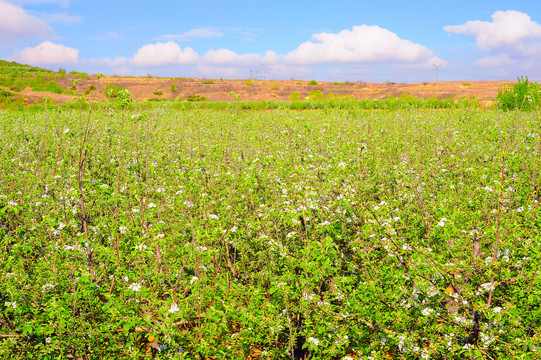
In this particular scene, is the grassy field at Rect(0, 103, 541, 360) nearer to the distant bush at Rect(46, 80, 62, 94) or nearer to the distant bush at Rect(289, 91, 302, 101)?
the distant bush at Rect(289, 91, 302, 101)

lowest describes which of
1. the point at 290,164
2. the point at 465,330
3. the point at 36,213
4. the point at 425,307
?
the point at 465,330

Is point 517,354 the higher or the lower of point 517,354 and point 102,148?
the lower

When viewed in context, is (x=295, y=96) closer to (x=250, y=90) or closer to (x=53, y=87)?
(x=250, y=90)

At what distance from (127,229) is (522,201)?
597cm

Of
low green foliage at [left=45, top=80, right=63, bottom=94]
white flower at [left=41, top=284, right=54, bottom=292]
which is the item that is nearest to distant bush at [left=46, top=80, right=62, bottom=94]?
low green foliage at [left=45, top=80, right=63, bottom=94]

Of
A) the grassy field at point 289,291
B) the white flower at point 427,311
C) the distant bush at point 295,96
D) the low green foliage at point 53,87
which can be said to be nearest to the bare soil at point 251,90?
the distant bush at point 295,96

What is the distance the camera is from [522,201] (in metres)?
5.39

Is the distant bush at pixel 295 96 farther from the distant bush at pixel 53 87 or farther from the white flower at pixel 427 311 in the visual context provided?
the white flower at pixel 427 311

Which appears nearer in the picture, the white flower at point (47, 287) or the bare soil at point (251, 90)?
the white flower at point (47, 287)

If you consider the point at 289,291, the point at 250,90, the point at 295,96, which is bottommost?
the point at 289,291

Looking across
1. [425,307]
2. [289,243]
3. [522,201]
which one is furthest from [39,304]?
[522,201]

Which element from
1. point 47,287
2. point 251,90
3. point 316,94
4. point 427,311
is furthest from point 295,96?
point 427,311

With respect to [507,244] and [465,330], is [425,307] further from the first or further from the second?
[507,244]

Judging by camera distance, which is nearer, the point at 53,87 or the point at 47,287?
the point at 47,287
